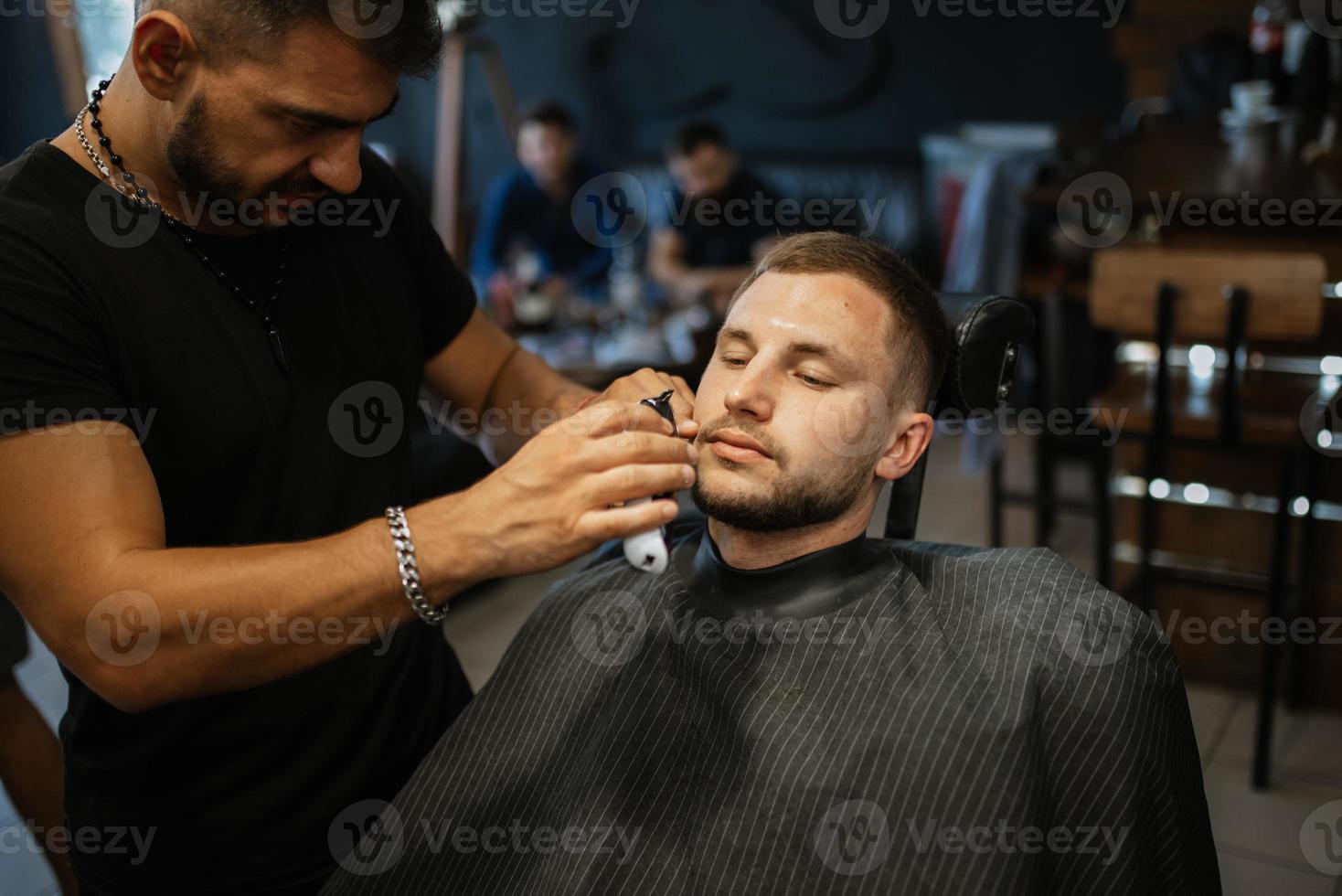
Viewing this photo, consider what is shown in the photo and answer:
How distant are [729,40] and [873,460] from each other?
5118 millimetres

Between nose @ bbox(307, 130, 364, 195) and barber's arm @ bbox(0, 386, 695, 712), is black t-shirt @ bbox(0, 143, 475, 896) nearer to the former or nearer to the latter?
barber's arm @ bbox(0, 386, 695, 712)

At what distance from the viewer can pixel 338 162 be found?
1.27 meters

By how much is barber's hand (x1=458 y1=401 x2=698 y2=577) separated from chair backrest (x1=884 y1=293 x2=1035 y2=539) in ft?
2.08

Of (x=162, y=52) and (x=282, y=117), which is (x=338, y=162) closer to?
(x=282, y=117)

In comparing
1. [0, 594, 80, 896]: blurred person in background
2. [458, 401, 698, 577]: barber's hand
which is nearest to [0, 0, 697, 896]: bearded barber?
[458, 401, 698, 577]: barber's hand

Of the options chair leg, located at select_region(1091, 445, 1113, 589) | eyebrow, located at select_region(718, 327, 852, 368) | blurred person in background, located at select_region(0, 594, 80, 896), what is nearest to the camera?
eyebrow, located at select_region(718, 327, 852, 368)

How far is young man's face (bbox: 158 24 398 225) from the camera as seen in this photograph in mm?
1174

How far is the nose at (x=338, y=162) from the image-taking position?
1260 millimetres

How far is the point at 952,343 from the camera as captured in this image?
1596 mm

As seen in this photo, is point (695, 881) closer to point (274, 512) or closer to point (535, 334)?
point (274, 512)

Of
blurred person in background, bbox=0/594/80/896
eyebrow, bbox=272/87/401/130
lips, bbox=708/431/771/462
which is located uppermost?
eyebrow, bbox=272/87/401/130

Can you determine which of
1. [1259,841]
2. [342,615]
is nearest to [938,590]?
[342,615]

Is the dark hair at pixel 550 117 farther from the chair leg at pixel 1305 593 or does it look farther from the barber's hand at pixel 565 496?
the barber's hand at pixel 565 496

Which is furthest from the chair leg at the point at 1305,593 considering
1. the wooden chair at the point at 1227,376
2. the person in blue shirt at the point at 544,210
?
the person in blue shirt at the point at 544,210
